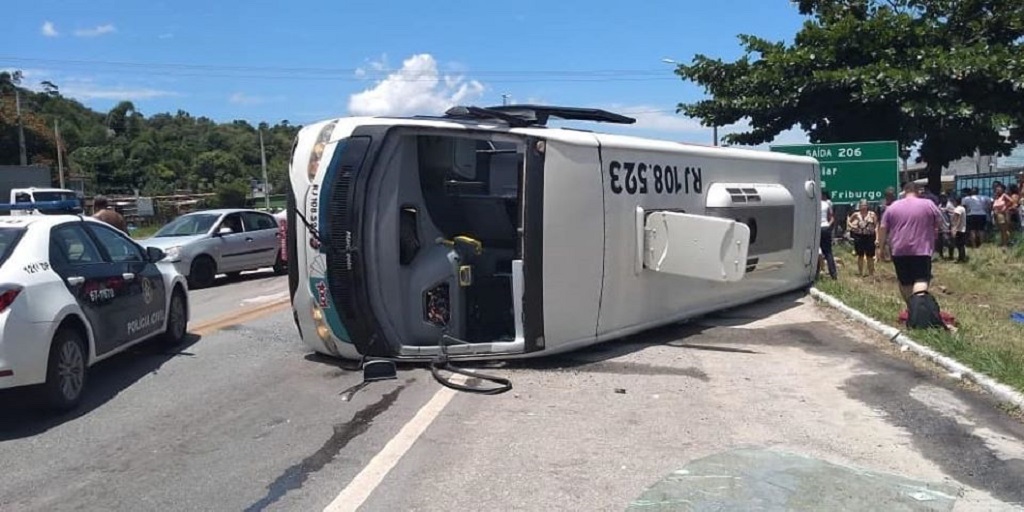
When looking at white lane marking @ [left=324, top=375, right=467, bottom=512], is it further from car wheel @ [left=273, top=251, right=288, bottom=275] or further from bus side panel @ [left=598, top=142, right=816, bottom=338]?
car wheel @ [left=273, top=251, right=288, bottom=275]

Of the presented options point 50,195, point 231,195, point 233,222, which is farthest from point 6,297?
point 231,195

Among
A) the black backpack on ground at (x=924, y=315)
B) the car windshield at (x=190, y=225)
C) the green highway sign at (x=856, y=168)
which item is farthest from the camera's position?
the green highway sign at (x=856, y=168)

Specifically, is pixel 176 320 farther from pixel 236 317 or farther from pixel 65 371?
pixel 65 371

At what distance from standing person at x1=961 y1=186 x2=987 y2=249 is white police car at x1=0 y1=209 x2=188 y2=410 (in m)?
20.7

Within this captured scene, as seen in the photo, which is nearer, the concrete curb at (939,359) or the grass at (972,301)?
the concrete curb at (939,359)

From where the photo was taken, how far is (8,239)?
6848 millimetres

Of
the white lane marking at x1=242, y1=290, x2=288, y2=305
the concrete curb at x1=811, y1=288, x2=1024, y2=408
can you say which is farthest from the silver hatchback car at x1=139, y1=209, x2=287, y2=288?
the concrete curb at x1=811, y1=288, x2=1024, y2=408

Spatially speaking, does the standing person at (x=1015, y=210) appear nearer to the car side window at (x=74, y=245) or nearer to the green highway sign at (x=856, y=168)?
the green highway sign at (x=856, y=168)

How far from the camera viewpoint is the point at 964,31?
24141 millimetres

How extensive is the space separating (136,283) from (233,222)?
376 inches

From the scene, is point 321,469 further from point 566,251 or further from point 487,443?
point 566,251

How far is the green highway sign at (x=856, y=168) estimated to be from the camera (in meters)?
19.8

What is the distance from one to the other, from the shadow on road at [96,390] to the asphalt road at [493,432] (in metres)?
0.03

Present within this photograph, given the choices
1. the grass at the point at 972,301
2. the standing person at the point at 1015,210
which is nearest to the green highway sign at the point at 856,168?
the grass at the point at 972,301
